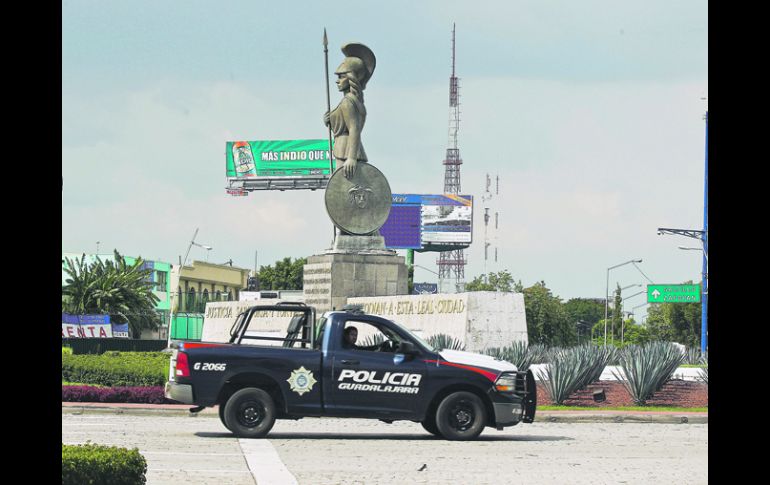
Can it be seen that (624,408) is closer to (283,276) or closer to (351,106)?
(351,106)

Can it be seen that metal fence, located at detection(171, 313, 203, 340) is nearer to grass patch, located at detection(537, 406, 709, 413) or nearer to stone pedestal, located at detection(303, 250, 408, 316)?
stone pedestal, located at detection(303, 250, 408, 316)

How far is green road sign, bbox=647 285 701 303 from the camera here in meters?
82.9

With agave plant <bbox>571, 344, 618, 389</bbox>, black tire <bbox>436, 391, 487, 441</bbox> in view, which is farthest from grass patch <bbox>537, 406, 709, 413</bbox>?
black tire <bbox>436, 391, 487, 441</bbox>

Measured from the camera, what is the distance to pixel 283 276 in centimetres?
12862

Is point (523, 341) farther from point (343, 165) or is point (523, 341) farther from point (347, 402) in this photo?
point (347, 402)

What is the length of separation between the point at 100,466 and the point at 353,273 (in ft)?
90.8

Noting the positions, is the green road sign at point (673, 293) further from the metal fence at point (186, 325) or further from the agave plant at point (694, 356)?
the agave plant at point (694, 356)

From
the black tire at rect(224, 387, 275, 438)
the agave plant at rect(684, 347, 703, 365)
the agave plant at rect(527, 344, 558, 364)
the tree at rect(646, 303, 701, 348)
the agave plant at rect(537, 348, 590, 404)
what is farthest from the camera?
the tree at rect(646, 303, 701, 348)

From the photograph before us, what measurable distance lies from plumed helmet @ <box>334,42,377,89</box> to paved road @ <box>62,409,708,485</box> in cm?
1734

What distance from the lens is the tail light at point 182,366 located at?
1636cm

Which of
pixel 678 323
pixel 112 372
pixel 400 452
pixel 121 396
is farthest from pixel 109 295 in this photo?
pixel 400 452

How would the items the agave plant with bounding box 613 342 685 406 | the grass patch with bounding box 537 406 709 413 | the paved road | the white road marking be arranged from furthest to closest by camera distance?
1. the agave plant with bounding box 613 342 685 406
2. the grass patch with bounding box 537 406 709 413
3. the paved road
4. the white road marking

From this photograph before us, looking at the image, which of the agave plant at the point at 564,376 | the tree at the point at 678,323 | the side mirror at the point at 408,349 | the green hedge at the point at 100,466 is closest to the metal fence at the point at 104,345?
the agave plant at the point at 564,376
